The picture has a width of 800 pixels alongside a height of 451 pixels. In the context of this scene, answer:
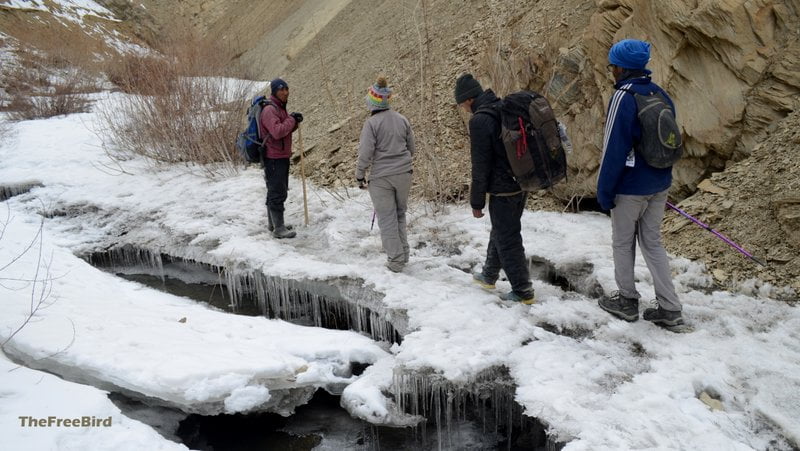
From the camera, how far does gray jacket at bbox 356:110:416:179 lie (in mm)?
5125

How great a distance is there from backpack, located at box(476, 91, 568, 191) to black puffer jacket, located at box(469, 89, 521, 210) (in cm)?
5

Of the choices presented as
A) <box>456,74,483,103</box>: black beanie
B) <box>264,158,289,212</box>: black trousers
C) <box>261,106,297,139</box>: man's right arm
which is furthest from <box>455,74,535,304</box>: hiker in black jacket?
<box>264,158,289,212</box>: black trousers

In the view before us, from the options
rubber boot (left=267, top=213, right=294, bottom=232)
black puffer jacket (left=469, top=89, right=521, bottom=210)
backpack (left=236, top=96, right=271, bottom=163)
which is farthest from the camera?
rubber boot (left=267, top=213, right=294, bottom=232)

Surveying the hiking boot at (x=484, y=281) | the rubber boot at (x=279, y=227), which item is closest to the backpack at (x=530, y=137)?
the hiking boot at (x=484, y=281)

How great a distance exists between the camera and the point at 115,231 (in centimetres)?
820

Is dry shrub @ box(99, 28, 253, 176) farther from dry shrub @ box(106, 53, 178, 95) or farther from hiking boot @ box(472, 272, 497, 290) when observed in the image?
hiking boot @ box(472, 272, 497, 290)

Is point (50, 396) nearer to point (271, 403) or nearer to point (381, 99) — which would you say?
point (271, 403)

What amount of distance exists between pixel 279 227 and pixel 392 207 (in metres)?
2.17

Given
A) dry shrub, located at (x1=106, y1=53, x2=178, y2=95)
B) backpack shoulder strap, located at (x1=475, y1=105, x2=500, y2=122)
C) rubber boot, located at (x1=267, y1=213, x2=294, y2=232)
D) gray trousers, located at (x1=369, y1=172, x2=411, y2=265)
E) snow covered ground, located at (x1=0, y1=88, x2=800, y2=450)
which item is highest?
dry shrub, located at (x1=106, y1=53, x2=178, y2=95)

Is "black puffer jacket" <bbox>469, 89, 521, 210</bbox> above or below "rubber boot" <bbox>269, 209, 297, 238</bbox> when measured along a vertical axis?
above

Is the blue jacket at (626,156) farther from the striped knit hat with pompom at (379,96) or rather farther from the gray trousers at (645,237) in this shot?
the striped knit hat with pompom at (379,96)

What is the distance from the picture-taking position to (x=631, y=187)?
3.87 m

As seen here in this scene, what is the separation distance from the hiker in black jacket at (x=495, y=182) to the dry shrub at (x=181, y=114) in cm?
647

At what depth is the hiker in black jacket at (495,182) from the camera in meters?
4.24
